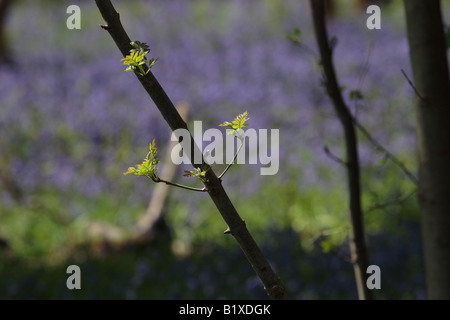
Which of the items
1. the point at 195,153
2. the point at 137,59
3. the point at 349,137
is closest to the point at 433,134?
the point at 349,137

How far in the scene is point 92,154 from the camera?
232 inches

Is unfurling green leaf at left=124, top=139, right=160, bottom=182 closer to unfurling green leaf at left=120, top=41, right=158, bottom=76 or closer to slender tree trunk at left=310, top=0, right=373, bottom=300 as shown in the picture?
unfurling green leaf at left=120, top=41, right=158, bottom=76

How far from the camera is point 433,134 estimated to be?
4.54 feet

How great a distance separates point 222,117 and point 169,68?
1718 millimetres

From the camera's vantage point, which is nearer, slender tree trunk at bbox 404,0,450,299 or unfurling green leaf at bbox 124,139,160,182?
unfurling green leaf at bbox 124,139,160,182

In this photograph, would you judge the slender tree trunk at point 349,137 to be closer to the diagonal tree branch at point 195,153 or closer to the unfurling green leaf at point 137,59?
the diagonal tree branch at point 195,153

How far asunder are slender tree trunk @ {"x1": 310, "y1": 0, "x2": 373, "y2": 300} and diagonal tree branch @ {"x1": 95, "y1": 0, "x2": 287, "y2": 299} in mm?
667

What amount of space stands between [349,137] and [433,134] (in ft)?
0.99

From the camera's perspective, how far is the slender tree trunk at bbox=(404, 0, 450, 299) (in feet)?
4.52

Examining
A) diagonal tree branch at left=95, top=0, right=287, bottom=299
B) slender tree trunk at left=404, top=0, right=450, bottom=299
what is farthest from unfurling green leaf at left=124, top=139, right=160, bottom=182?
slender tree trunk at left=404, top=0, right=450, bottom=299

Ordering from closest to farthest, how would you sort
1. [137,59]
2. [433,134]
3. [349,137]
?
[137,59]
[433,134]
[349,137]

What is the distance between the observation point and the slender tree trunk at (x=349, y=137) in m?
1.62

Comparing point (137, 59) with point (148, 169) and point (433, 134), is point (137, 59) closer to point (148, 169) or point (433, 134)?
point (148, 169)
